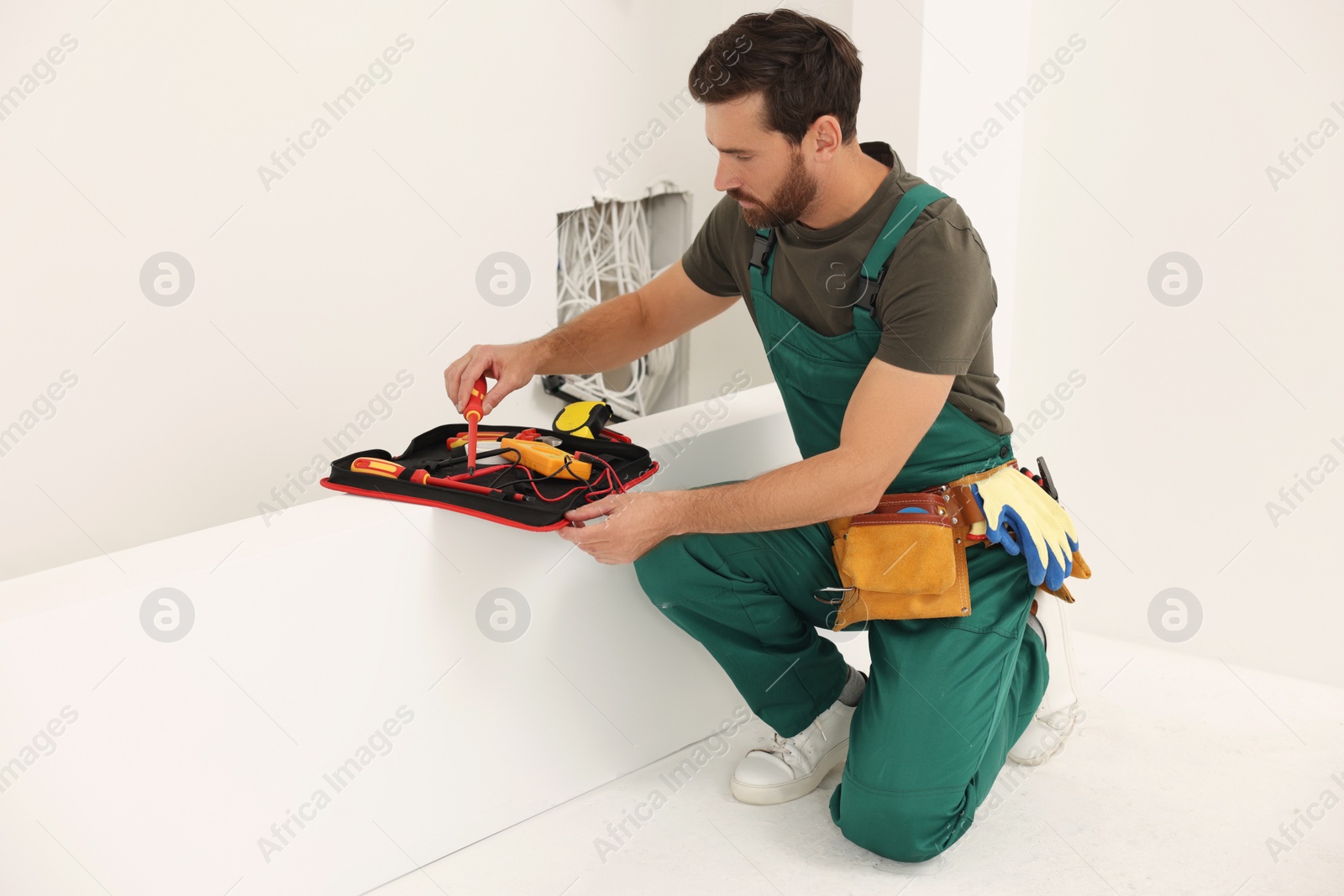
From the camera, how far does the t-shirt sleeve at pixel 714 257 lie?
189 cm

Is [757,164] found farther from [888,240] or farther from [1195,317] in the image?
[1195,317]

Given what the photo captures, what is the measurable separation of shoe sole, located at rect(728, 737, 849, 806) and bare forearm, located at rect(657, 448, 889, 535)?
A: 0.49 m

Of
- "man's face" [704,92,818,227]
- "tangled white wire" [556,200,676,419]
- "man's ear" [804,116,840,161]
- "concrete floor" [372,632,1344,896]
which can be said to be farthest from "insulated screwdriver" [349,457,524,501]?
"tangled white wire" [556,200,676,419]

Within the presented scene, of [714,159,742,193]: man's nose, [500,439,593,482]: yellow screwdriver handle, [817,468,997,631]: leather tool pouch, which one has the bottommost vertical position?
[817,468,997,631]: leather tool pouch

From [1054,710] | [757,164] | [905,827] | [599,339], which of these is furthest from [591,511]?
[1054,710]

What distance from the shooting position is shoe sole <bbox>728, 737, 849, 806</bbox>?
1.86 meters

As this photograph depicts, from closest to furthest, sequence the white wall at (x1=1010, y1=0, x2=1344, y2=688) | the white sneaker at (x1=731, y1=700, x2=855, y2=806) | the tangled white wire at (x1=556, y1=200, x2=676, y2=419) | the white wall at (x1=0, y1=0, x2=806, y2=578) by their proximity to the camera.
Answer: the white sneaker at (x1=731, y1=700, x2=855, y2=806)
the white wall at (x1=1010, y1=0, x2=1344, y2=688)
the white wall at (x1=0, y1=0, x2=806, y2=578)
the tangled white wire at (x1=556, y1=200, x2=676, y2=419)

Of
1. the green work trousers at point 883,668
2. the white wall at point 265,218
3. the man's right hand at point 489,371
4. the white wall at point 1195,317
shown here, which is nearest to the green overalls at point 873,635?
the green work trousers at point 883,668

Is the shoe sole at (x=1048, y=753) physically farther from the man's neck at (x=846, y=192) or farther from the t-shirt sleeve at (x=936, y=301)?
the man's neck at (x=846, y=192)

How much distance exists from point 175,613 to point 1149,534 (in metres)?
1.94

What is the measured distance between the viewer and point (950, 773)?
5.42ft

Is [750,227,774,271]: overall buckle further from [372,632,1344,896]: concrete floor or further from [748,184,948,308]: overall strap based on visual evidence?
[372,632,1344,896]: concrete floor

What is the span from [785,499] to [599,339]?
0.55 m

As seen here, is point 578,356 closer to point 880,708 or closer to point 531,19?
point 880,708
